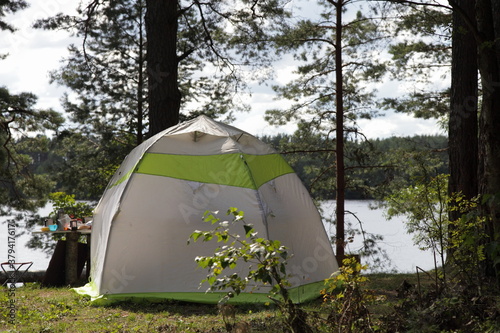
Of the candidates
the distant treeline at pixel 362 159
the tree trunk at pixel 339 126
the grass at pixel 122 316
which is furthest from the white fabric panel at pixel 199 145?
the distant treeline at pixel 362 159

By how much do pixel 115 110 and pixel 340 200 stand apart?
310 inches

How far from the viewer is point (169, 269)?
19.4ft

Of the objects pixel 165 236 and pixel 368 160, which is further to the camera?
pixel 368 160

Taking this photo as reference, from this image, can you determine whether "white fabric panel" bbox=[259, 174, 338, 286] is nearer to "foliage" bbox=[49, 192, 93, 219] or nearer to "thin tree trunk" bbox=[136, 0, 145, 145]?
"foliage" bbox=[49, 192, 93, 219]

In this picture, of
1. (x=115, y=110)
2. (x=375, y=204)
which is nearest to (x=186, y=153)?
(x=375, y=204)

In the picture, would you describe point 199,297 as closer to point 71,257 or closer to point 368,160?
point 71,257

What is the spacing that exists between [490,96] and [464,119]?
3.88 m

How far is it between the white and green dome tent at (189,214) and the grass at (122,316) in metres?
0.18

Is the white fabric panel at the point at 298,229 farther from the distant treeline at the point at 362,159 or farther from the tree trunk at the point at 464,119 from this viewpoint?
the distant treeline at the point at 362,159

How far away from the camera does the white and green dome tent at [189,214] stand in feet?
19.3

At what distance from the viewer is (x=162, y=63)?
28.8 feet

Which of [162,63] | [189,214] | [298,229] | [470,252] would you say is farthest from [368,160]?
[470,252]

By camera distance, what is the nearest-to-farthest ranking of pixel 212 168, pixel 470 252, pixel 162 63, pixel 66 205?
pixel 470 252
pixel 212 168
pixel 162 63
pixel 66 205

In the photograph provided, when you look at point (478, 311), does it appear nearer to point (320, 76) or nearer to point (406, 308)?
point (406, 308)
